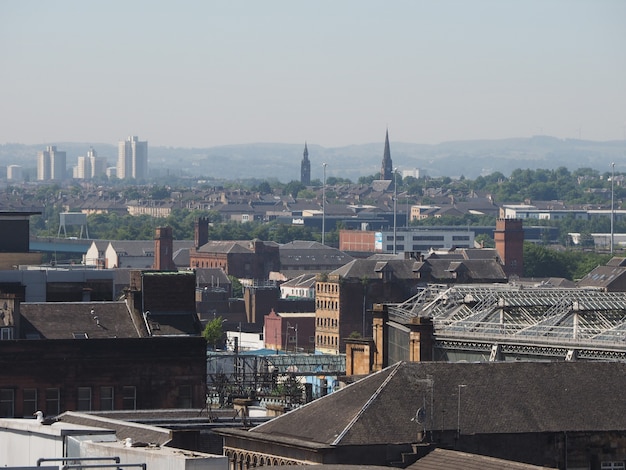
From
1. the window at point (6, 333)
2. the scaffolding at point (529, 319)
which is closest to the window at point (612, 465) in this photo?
the scaffolding at point (529, 319)

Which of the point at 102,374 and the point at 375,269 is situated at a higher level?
the point at 102,374

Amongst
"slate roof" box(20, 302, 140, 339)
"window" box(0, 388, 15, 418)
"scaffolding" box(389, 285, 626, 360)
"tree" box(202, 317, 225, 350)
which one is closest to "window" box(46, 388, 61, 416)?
"window" box(0, 388, 15, 418)

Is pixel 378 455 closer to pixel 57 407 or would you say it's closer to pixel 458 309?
pixel 57 407

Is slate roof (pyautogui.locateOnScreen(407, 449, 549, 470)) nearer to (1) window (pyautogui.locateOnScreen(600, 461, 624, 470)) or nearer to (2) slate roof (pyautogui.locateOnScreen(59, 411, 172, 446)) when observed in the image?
(1) window (pyautogui.locateOnScreen(600, 461, 624, 470))

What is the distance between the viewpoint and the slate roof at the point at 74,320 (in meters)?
70.5

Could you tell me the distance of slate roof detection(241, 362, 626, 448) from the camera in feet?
148

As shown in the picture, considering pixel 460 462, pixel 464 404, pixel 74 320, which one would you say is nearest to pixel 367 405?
pixel 464 404

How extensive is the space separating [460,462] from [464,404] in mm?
5404

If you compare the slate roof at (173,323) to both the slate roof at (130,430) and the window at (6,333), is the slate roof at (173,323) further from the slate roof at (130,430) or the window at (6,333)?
the slate roof at (130,430)

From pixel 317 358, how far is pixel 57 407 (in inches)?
2177

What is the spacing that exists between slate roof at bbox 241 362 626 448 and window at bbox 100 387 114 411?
21430 millimetres

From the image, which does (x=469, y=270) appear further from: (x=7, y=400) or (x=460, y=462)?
(x=460, y=462)

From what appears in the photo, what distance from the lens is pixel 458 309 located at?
8444 centimetres

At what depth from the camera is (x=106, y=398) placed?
225 ft
